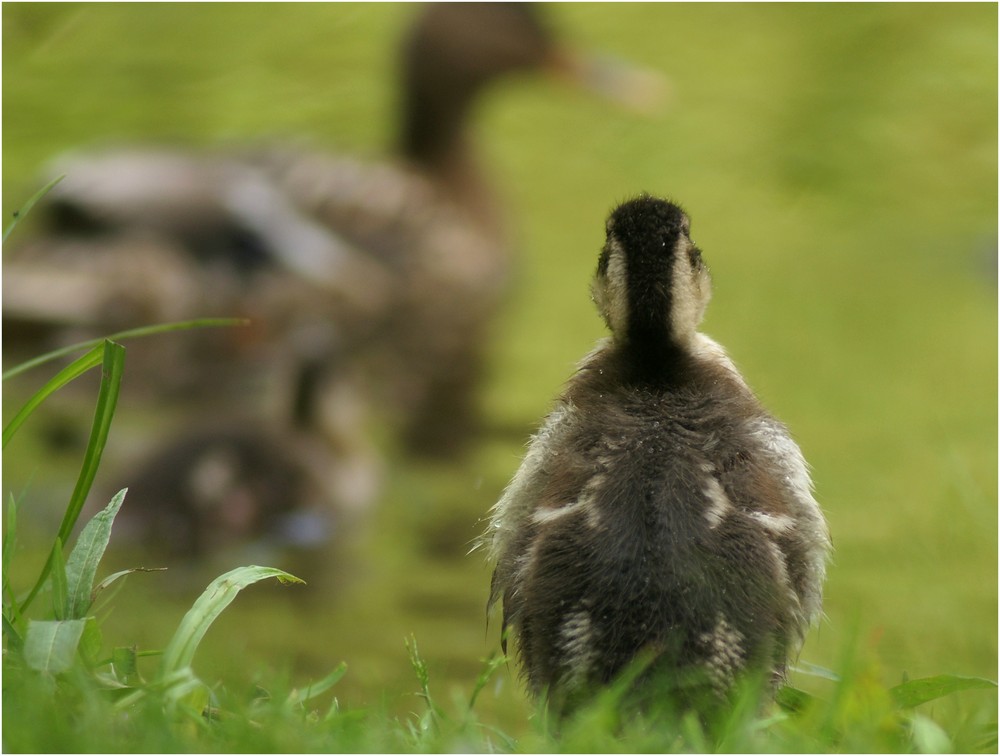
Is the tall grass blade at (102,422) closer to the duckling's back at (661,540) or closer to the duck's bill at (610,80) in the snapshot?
the duckling's back at (661,540)

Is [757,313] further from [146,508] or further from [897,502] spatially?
[146,508]

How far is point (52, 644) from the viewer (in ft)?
10.8

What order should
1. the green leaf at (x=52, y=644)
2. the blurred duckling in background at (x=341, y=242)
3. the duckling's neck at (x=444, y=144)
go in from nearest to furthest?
the green leaf at (x=52, y=644)
the blurred duckling in background at (x=341, y=242)
the duckling's neck at (x=444, y=144)

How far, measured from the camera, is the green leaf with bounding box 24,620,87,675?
326 centimetres

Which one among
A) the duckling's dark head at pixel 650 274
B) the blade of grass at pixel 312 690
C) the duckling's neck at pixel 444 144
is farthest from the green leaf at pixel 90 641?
the duckling's neck at pixel 444 144

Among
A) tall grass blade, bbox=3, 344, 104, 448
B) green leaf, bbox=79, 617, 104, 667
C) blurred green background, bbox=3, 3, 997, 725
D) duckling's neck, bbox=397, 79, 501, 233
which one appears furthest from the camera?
duckling's neck, bbox=397, 79, 501, 233

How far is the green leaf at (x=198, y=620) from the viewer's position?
3307mm

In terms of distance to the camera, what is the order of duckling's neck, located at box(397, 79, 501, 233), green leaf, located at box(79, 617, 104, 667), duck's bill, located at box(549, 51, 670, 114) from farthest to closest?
duckling's neck, located at box(397, 79, 501, 233)
duck's bill, located at box(549, 51, 670, 114)
green leaf, located at box(79, 617, 104, 667)

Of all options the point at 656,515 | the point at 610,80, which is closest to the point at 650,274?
the point at 656,515

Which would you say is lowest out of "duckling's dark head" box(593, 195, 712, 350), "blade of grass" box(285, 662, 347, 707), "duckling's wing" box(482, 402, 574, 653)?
"blade of grass" box(285, 662, 347, 707)

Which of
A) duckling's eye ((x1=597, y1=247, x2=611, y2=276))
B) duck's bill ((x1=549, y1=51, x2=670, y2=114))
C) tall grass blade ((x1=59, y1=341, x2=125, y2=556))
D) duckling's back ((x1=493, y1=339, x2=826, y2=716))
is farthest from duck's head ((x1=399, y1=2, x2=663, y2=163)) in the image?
tall grass blade ((x1=59, y1=341, x2=125, y2=556))

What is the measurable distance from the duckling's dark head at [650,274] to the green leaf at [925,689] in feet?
3.07

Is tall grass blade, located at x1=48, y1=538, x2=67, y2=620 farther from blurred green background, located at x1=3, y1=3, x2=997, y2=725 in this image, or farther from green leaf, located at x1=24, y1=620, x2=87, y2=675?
blurred green background, located at x1=3, y1=3, x2=997, y2=725

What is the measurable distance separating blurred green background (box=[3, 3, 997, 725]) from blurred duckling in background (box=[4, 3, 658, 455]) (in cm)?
36
